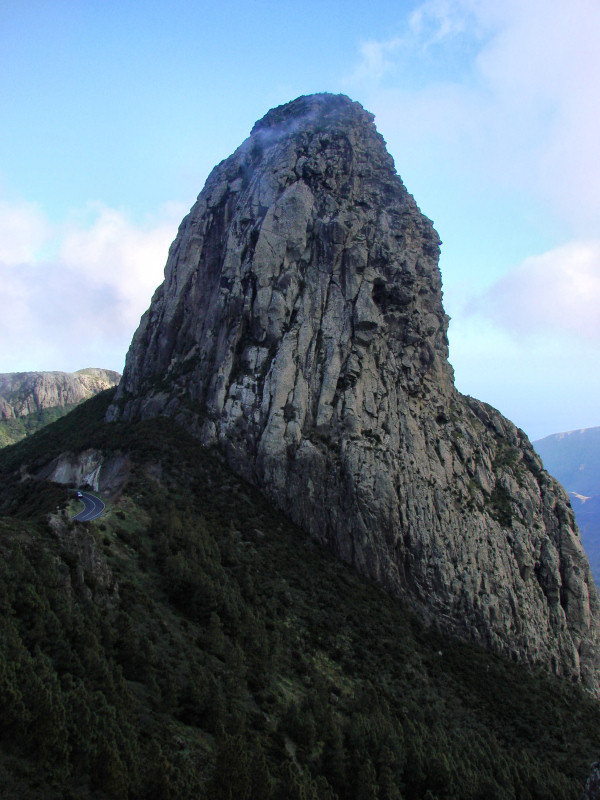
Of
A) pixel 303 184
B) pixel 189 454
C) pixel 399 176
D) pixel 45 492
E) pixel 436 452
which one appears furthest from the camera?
pixel 399 176

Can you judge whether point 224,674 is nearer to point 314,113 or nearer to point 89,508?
point 89,508

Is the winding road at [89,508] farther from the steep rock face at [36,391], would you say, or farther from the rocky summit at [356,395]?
the steep rock face at [36,391]

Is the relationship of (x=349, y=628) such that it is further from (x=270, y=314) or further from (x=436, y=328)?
(x=436, y=328)

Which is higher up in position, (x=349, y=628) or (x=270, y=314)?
(x=270, y=314)

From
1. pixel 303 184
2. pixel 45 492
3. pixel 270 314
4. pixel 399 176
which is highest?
pixel 399 176

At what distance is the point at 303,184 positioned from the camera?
250 ft

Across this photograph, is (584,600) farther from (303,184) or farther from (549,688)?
(303,184)

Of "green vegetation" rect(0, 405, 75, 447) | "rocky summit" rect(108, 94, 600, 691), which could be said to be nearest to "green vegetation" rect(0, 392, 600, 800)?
"rocky summit" rect(108, 94, 600, 691)

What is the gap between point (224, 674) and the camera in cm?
3353

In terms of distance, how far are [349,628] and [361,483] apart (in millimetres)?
16169

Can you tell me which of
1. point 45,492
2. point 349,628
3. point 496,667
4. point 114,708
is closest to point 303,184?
point 45,492

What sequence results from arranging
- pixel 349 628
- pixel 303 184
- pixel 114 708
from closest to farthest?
pixel 114 708 → pixel 349 628 → pixel 303 184

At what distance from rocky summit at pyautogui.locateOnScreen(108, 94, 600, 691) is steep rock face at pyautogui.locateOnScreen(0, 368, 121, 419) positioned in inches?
3989

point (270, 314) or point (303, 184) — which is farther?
point (303, 184)
